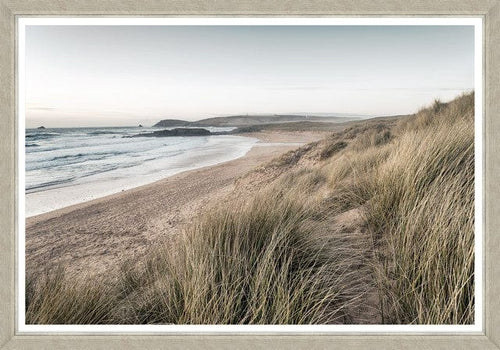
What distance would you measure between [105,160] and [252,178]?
3.55m

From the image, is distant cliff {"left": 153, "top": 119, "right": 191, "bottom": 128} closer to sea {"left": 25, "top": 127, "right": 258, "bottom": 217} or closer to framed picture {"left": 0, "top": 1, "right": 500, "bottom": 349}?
sea {"left": 25, "top": 127, "right": 258, "bottom": 217}

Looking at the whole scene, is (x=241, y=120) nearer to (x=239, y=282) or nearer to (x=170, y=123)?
(x=170, y=123)

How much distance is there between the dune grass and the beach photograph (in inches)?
0.4

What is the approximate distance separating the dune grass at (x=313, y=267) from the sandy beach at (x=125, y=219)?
645 millimetres

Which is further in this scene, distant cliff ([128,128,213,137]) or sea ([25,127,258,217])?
distant cliff ([128,128,213,137])

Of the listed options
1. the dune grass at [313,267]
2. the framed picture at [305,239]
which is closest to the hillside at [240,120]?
the framed picture at [305,239]

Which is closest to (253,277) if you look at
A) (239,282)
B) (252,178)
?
(239,282)

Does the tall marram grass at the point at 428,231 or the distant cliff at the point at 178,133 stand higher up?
the distant cliff at the point at 178,133

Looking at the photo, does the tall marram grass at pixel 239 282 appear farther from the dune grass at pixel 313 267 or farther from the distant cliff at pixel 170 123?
the distant cliff at pixel 170 123

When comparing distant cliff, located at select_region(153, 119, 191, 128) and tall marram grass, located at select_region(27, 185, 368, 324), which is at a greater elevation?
distant cliff, located at select_region(153, 119, 191, 128)

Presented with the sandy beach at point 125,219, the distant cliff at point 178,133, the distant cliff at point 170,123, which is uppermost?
the distant cliff at point 170,123

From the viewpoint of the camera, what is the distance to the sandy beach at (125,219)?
3333mm

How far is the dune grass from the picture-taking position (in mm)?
1617

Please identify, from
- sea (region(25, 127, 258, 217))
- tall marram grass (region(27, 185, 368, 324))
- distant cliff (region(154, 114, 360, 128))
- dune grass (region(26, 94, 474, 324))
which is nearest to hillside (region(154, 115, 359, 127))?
distant cliff (region(154, 114, 360, 128))
